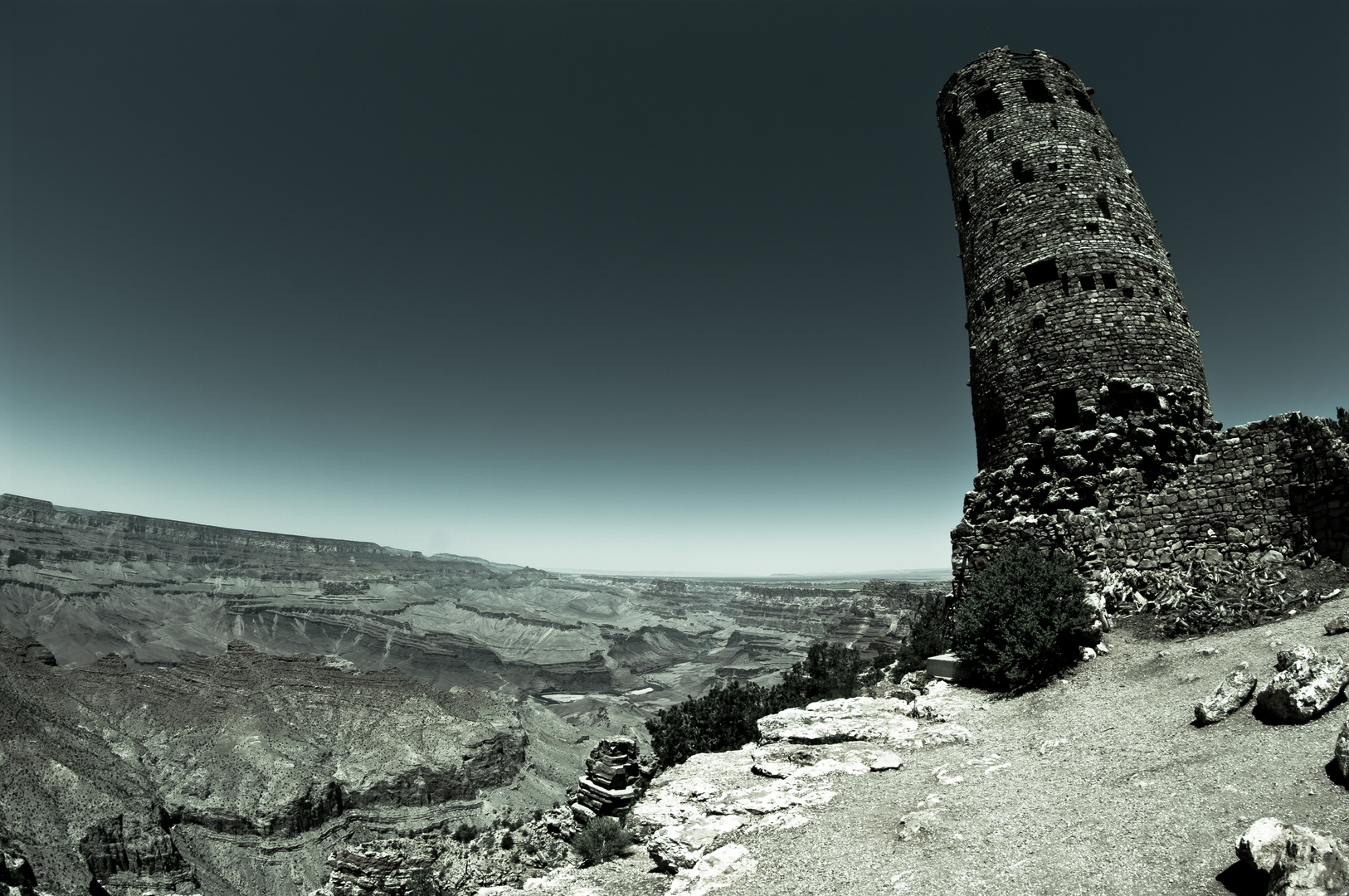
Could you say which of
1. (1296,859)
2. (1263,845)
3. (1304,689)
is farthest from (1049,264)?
(1296,859)

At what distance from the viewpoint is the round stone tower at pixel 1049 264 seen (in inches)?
648

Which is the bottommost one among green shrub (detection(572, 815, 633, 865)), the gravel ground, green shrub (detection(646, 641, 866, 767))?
green shrub (detection(646, 641, 866, 767))

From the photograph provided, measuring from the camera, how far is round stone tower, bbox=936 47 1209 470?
54.0 feet

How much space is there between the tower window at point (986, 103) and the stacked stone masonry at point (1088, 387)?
5 centimetres

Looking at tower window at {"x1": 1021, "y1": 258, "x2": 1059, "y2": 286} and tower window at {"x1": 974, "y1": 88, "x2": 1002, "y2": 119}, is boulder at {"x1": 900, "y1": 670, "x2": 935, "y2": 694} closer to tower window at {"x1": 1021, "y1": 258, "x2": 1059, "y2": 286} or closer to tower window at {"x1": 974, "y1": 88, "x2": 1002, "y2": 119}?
tower window at {"x1": 1021, "y1": 258, "x2": 1059, "y2": 286}

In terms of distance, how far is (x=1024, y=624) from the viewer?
12.5 metres

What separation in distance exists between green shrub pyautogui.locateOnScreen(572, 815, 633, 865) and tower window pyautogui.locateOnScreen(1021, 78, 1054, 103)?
24.6 meters

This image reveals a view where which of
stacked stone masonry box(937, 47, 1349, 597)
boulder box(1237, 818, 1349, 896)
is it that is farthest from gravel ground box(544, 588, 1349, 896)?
stacked stone masonry box(937, 47, 1349, 597)

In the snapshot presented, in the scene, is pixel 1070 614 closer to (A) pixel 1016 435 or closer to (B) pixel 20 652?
(A) pixel 1016 435

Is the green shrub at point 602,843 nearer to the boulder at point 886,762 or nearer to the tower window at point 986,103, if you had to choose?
the boulder at point 886,762

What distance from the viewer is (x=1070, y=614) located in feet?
41.7

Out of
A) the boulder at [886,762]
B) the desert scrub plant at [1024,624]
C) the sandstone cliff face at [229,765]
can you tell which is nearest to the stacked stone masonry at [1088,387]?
the desert scrub plant at [1024,624]

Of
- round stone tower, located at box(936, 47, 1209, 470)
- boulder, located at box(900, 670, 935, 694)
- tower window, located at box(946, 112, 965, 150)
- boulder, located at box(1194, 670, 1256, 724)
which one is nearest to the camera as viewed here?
boulder, located at box(1194, 670, 1256, 724)

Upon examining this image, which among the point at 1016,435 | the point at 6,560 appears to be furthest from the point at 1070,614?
the point at 6,560
